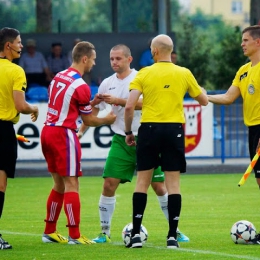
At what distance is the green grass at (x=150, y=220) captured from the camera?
397 inches

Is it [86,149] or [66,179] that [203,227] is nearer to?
[66,179]

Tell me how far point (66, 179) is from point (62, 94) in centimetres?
95

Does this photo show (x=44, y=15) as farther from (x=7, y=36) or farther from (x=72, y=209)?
(x=72, y=209)

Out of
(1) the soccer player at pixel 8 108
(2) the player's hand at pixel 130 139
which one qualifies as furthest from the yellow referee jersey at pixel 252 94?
(1) the soccer player at pixel 8 108

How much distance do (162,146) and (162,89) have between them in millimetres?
614

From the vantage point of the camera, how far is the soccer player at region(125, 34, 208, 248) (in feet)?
34.1

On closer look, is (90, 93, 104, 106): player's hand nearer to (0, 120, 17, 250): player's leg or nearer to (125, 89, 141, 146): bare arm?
(125, 89, 141, 146): bare arm

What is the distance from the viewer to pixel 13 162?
10797 mm

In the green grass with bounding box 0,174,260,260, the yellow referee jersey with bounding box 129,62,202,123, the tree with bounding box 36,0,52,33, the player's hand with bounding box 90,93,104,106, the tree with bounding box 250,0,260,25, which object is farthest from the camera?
the tree with bounding box 250,0,260,25

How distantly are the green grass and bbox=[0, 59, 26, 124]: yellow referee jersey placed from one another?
4.86ft

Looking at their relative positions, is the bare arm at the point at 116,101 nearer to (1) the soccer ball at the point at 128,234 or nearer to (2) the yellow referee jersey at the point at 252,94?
(2) the yellow referee jersey at the point at 252,94

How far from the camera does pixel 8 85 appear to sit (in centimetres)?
1073

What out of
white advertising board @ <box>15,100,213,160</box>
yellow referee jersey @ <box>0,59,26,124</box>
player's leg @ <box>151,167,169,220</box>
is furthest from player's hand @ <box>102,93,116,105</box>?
white advertising board @ <box>15,100,213,160</box>

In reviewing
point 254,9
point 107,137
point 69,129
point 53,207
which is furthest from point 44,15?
point 69,129
